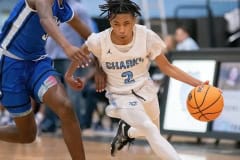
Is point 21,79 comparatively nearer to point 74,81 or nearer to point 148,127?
point 74,81

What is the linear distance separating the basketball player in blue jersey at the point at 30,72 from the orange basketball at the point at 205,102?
1029 mm

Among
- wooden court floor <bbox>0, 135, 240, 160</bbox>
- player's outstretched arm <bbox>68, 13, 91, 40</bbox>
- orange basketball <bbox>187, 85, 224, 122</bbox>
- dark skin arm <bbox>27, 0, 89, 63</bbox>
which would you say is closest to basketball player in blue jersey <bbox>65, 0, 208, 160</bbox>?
orange basketball <bbox>187, 85, 224, 122</bbox>

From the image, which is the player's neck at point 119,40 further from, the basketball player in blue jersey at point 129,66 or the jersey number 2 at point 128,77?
the jersey number 2 at point 128,77

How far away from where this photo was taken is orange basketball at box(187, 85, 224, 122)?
18.5 ft

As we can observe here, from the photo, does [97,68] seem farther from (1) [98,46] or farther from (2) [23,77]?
(2) [23,77]

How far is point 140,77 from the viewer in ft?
19.2

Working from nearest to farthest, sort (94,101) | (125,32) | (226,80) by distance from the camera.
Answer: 1. (125,32)
2. (226,80)
3. (94,101)

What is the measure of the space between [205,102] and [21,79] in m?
1.58

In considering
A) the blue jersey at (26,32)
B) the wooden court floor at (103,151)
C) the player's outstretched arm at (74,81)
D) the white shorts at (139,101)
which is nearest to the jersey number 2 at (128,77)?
the white shorts at (139,101)

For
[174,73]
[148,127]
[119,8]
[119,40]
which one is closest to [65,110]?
[148,127]

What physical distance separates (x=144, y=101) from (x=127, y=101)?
0.52ft

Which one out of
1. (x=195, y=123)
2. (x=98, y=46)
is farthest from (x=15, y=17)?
(x=195, y=123)

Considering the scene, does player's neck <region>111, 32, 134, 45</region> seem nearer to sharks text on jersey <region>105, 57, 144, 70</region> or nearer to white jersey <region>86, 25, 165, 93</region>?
white jersey <region>86, 25, 165, 93</region>

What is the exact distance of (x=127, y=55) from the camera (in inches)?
227
